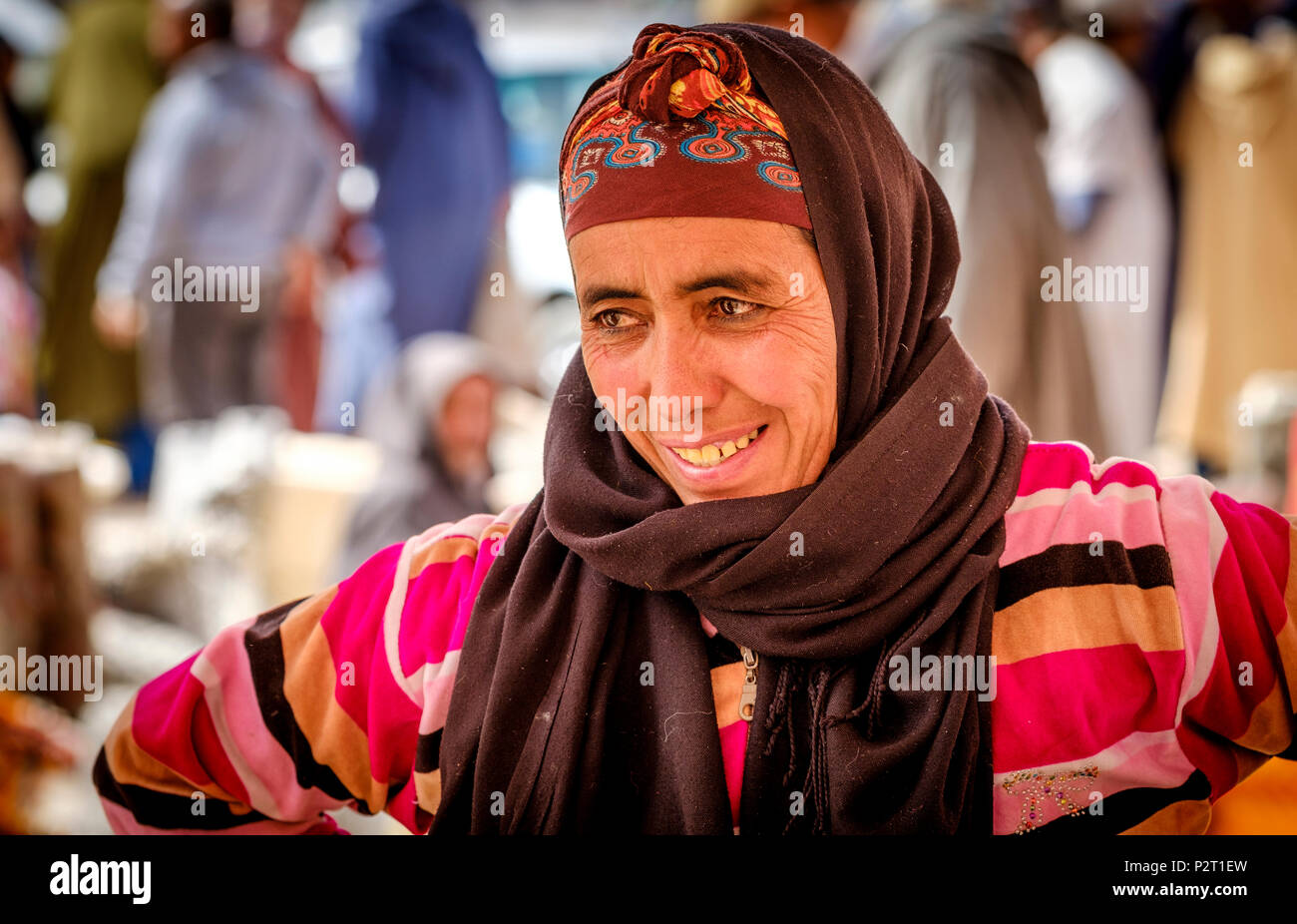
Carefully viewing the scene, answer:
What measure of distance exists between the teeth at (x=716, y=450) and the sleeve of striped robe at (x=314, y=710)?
28cm

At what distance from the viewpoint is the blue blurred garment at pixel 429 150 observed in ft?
15.0

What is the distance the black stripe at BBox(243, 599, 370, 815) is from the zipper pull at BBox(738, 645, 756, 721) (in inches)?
18.5

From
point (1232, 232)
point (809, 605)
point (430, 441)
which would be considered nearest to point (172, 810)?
point (809, 605)

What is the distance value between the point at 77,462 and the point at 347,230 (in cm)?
158

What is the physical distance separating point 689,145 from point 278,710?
76 cm

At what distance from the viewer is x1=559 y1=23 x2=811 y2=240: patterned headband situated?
1.34m

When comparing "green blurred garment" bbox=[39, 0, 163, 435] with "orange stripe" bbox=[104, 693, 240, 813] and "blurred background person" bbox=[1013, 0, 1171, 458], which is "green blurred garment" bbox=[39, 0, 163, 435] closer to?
"blurred background person" bbox=[1013, 0, 1171, 458]

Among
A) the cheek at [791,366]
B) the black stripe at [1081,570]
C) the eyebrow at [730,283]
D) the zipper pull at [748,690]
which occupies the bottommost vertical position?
the zipper pull at [748,690]

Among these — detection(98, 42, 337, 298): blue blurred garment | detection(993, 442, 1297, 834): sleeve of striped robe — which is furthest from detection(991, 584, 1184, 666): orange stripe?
detection(98, 42, 337, 298): blue blurred garment

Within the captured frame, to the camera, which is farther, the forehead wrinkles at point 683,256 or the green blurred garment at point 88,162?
the green blurred garment at point 88,162

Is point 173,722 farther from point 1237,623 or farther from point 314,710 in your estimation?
point 1237,623

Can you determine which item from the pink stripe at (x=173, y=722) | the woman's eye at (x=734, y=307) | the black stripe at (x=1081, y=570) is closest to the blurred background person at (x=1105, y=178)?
the black stripe at (x=1081, y=570)

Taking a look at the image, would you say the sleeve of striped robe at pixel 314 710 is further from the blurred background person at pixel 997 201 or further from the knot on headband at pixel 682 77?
the blurred background person at pixel 997 201
